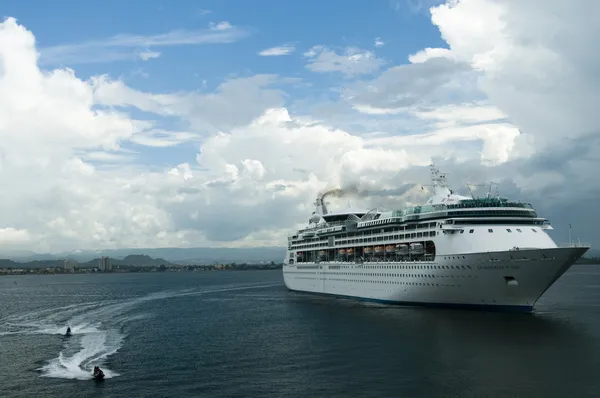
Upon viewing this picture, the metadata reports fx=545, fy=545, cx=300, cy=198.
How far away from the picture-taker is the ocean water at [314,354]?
116 feet

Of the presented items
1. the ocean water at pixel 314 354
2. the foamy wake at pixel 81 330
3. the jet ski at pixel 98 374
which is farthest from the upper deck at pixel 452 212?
the jet ski at pixel 98 374

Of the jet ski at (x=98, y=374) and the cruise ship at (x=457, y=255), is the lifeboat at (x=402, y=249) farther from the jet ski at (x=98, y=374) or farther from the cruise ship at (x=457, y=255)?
the jet ski at (x=98, y=374)

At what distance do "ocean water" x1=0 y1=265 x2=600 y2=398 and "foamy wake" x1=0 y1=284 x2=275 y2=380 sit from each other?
7.9 inches

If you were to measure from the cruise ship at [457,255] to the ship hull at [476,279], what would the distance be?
99 mm

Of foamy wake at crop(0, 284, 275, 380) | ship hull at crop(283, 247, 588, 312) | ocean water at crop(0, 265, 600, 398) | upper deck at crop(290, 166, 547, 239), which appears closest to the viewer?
ocean water at crop(0, 265, 600, 398)

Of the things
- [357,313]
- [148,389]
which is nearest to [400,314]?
[357,313]

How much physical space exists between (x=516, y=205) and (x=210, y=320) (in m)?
40.9

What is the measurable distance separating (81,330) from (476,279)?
4549 centimetres

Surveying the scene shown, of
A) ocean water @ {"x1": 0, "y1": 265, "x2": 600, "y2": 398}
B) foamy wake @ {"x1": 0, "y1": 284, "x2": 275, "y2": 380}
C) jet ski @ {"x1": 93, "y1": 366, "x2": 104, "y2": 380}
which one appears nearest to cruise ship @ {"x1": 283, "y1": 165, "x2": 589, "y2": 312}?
ocean water @ {"x1": 0, "y1": 265, "x2": 600, "y2": 398}

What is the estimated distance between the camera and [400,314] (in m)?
65.8

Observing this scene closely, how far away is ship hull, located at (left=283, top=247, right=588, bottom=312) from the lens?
58.5m

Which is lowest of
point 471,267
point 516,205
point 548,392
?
point 548,392

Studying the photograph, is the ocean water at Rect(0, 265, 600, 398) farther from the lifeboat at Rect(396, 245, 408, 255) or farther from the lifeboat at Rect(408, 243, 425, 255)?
the lifeboat at Rect(396, 245, 408, 255)

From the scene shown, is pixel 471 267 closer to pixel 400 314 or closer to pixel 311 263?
pixel 400 314
